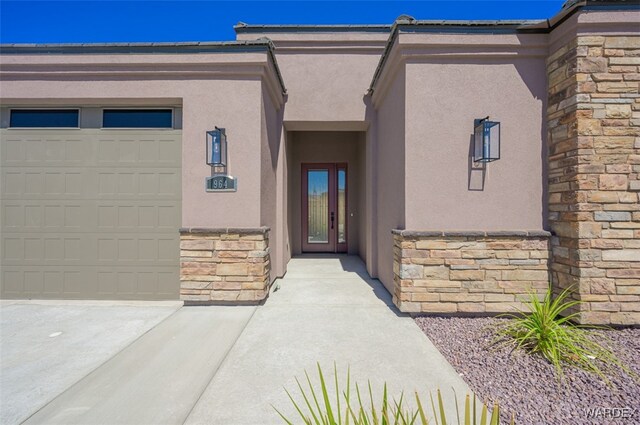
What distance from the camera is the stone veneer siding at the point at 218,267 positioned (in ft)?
13.1

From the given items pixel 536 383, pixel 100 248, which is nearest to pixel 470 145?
pixel 536 383

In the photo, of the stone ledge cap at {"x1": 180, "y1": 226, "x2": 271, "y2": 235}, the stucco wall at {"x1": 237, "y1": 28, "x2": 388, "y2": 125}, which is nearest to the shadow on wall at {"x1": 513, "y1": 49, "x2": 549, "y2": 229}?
the stucco wall at {"x1": 237, "y1": 28, "x2": 388, "y2": 125}

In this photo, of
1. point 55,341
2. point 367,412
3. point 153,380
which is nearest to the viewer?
point 367,412

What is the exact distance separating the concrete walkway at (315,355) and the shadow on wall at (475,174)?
196cm

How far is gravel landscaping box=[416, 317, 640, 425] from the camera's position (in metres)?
1.94

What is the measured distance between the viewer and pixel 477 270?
3.58m

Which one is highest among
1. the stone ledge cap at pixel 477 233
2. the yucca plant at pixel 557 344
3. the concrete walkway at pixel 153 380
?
the stone ledge cap at pixel 477 233

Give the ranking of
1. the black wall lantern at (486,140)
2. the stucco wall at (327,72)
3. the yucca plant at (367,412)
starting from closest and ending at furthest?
the yucca plant at (367,412) < the black wall lantern at (486,140) < the stucco wall at (327,72)

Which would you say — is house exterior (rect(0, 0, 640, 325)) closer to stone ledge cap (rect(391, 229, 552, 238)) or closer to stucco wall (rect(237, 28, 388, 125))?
stone ledge cap (rect(391, 229, 552, 238))

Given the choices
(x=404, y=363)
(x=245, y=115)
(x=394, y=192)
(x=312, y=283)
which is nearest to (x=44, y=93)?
(x=245, y=115)

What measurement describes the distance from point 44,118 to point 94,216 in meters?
1.77

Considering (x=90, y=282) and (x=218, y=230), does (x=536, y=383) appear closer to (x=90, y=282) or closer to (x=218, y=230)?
(x=218, y=230)

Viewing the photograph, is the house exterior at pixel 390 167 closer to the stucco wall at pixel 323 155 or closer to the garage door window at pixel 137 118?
the garage door window at pixel 137 118

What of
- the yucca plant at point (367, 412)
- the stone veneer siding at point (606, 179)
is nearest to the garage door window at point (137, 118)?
the yucca plant at point (367, 412)
